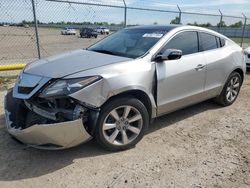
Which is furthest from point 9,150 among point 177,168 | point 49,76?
point 177,168

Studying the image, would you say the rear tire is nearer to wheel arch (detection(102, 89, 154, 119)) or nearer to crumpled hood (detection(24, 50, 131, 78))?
wheel arch (detection(102, 89, 154, 119))

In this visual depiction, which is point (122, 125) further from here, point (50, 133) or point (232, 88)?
point (232, 88)

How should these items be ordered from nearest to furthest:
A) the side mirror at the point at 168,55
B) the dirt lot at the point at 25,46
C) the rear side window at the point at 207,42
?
the side mirror at the point at 168,55 → the rear side window at the point at 207,42 → the dirt lot at the point at 25,46

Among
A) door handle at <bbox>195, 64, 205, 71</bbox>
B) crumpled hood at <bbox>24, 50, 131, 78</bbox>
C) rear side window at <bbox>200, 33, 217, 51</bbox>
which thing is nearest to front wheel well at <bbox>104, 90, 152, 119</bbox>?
crumpled hood at <bbox>24, 50, 131, 78</bbox>

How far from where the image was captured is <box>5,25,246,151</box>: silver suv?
10.0 feet

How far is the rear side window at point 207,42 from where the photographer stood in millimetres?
4648

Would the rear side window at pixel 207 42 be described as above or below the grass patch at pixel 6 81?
above

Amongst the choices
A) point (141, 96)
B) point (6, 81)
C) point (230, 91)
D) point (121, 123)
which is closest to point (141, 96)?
point (141, 96)

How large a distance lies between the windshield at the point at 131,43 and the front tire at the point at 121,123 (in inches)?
29.5

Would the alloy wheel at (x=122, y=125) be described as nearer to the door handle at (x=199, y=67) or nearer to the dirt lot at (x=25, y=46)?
the door handle at (x=199, y=67)

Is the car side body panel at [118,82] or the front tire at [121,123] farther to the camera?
the front tire at [121,123]

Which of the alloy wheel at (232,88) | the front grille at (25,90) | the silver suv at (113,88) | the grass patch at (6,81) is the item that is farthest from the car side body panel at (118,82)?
the grass patch at (6,81)

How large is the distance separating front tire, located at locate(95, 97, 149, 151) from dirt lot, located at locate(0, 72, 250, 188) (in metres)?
0.14

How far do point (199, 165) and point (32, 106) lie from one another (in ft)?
6.92
